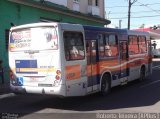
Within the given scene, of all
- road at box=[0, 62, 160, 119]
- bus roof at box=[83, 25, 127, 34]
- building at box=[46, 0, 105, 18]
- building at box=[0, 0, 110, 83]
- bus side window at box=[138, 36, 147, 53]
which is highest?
building at box=[46, 0, 105, 18]

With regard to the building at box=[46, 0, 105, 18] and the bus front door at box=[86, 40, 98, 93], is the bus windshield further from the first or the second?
the building at box=[46, 0, 105, 18]

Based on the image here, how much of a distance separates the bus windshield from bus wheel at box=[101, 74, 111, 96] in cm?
Answer: 331

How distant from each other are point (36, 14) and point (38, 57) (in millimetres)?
11483

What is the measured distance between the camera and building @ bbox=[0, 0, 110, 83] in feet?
65.5

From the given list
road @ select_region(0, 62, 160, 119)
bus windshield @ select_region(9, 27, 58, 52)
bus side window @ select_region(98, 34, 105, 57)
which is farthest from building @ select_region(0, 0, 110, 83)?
bus side window @ select_region(98, 34, 105, 57)

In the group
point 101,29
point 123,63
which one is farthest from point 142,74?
point 101,29

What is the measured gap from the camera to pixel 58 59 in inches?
451

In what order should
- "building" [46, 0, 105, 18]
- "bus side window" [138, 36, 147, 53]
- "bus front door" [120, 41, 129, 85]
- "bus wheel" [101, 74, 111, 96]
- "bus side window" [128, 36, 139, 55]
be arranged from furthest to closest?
"building" [46, 0, 105, 18], "bus side window" [138, 36, 147, 53], "bus side window" [128, 36, 139, 55], "bus front door" [120, 41, 129, 85], "bus wheel" [101, 74, 111, 96]

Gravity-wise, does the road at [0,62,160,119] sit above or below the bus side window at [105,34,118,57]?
below

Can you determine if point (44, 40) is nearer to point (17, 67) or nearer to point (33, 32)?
point (33, 32)

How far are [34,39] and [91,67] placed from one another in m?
2.34

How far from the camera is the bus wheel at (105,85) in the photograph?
1421cm

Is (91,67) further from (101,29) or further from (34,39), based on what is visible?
(34,39)

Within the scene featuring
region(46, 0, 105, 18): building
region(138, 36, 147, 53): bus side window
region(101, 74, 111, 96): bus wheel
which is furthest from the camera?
region(46, 0, 105, 18): building
